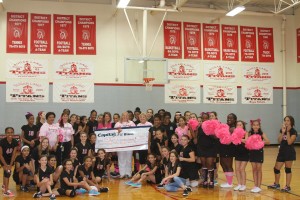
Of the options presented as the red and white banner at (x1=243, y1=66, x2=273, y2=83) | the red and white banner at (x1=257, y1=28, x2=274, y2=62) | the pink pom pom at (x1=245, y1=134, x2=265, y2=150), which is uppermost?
the red and white banner at (x1=257, y1=28, x2=274, y2=62)

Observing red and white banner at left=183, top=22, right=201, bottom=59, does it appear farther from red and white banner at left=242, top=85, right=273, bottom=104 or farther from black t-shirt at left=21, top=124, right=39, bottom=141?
black t-shirt at left=21, top=124, right=39, bottom=141

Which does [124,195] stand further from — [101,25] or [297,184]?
[101,25]

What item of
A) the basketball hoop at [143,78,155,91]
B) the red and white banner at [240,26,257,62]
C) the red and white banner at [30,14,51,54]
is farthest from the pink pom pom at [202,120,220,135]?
the red and white banner at [240,26,257,62]

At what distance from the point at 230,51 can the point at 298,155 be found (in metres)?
5.48

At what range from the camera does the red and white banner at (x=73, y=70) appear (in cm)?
1508

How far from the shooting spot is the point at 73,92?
15164 mm

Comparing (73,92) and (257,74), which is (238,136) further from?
(257,74)

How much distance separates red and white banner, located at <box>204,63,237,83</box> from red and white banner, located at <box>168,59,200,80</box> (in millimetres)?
475

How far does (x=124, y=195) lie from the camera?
7.25 m

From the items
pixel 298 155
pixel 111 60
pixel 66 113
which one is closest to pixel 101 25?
pixel 111 60

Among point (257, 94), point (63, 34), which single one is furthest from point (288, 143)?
point (63, 34)

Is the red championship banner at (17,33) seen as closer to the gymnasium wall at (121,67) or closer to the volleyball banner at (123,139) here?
the gymnasium wall at (121,67)

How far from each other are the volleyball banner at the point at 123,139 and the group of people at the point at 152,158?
0.54 feet

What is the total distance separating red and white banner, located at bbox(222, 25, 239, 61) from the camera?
16.9 meters
